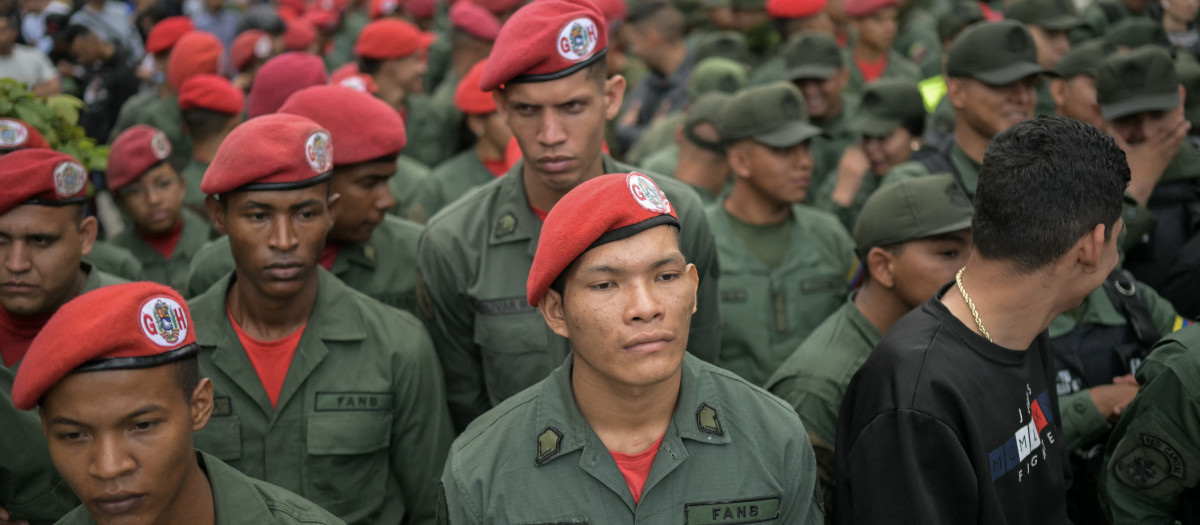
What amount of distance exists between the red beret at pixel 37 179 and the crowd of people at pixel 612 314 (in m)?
0.01

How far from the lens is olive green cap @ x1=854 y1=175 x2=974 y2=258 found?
151 inches

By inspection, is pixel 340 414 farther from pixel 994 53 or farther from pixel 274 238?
pixel 994 53

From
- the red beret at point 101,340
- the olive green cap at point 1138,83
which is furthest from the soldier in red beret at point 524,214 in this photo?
the olive green cap at point 1138,83

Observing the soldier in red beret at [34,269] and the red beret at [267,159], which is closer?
the soldier in red beret at [34,269]

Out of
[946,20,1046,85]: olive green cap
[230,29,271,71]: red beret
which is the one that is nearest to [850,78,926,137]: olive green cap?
[946,20,1046,85]: olive green cap

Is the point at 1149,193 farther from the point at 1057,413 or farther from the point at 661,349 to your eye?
the point at 661,349

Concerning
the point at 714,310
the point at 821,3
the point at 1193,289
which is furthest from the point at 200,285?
the point at 821,3

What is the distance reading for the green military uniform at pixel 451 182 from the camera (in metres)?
7.00

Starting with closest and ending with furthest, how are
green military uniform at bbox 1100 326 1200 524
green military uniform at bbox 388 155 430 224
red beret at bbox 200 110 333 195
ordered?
green military uniform at bbox 1100 326 1200 524, red beret at bbox 200 110 333 195, green military uniform at bbox 388 155 430 224

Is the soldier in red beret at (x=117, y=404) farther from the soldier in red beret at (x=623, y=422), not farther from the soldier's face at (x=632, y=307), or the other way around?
the soldier's face at (x=632, y=307)

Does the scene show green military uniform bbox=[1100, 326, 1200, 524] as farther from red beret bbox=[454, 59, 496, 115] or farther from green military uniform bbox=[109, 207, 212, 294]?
green military uniform bbox=[109, 207, 212, 294]

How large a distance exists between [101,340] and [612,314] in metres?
1.38

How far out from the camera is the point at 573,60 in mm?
3861

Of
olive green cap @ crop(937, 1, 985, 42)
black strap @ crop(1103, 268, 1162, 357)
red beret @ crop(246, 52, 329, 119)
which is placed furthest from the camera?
olive green cap @ crop(937, 1, 985, 42)
